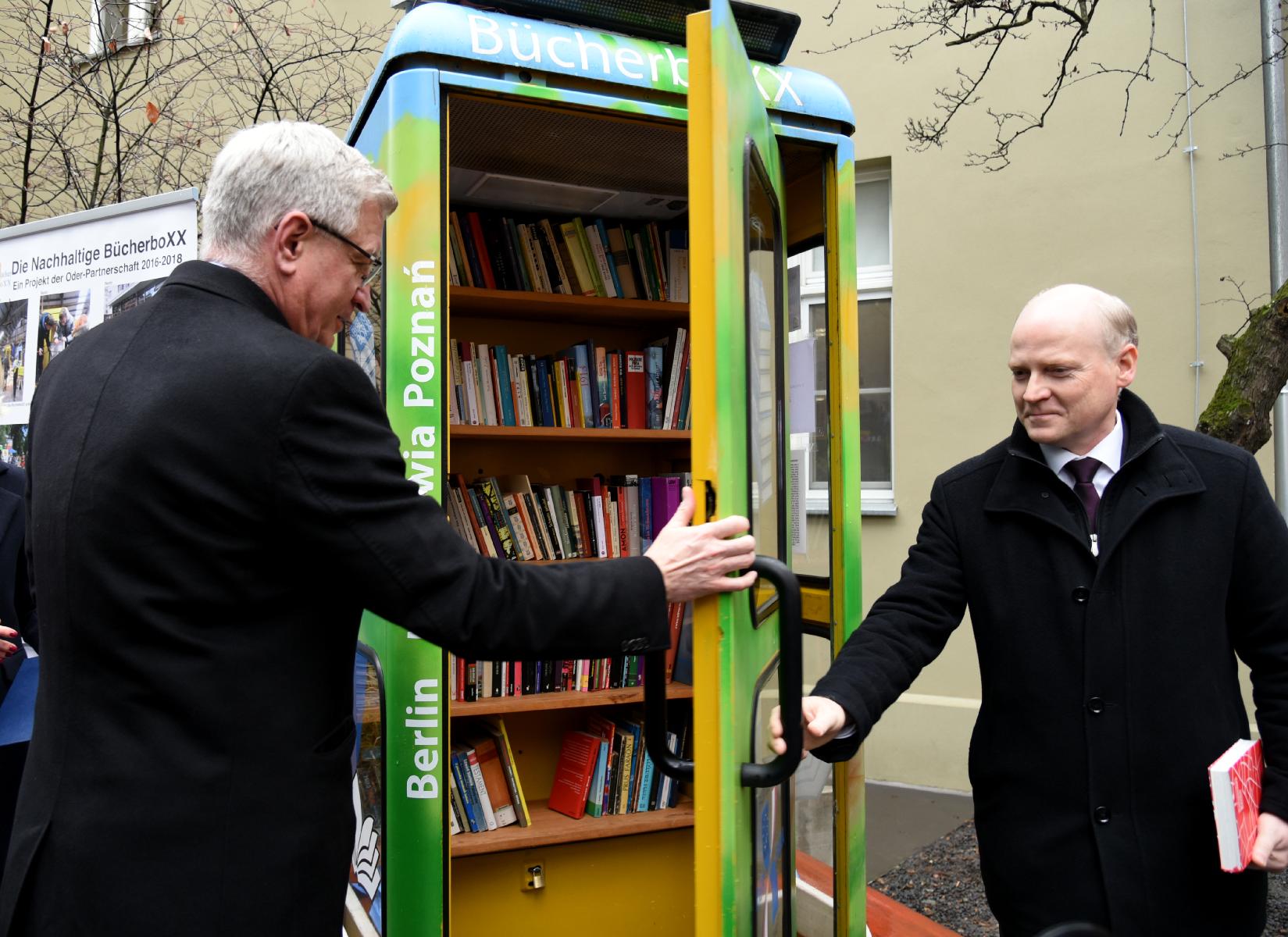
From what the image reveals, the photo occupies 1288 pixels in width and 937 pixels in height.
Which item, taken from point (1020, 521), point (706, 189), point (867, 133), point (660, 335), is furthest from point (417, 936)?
point (867, 133)

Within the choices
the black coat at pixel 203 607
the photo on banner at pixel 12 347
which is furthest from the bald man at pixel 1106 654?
the photo on banner at pixel 12 347

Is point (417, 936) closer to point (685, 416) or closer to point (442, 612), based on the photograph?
point (442, 612)

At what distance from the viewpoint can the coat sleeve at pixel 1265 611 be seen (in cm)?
182

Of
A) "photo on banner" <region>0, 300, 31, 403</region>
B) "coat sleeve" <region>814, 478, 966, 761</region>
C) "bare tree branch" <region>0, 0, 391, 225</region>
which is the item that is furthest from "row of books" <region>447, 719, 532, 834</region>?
"bare tree branch" <region>0, 0, 391, 225</region>

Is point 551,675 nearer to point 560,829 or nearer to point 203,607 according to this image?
point 560,829

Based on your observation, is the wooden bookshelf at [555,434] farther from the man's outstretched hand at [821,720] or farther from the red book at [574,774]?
the man's outstretched hand at [821,720]

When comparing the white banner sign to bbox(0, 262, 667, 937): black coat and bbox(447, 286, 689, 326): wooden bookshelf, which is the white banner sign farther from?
bbox(0, 262, 667, 937): black coat

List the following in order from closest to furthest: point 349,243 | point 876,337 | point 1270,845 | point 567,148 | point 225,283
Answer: point 225,283, point 349,243, point 1270,845, point 567,148, point 876,337

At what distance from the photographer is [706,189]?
5.05 feet

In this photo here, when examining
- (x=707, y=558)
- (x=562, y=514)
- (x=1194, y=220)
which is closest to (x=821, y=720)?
(x=707, y=558)

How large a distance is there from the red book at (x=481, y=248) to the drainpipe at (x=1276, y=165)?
3.40 metres

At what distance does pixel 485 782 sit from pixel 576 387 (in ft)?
4.52

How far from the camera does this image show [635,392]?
A: 370cm

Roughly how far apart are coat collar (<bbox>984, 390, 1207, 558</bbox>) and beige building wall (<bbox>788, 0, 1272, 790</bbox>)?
3.58 meters
